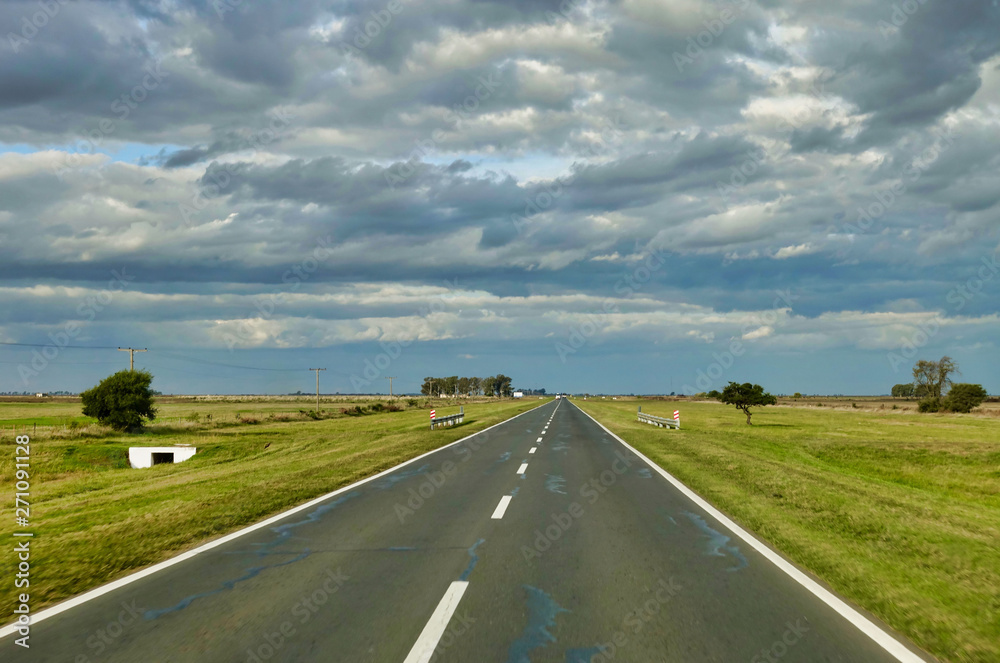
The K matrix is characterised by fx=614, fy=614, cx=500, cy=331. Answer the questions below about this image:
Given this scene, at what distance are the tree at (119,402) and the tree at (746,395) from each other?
147ft

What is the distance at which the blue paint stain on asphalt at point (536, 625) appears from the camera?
456cm

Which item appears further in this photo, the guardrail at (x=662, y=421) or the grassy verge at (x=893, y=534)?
the guardrail at (x=662, y=421)

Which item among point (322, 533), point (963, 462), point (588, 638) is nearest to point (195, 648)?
point (588, 638)

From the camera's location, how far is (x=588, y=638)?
191 inches

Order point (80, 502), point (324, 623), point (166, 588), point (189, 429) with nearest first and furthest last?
point (324, 623), point (166, 588), point (80, 502), point (189, 429)

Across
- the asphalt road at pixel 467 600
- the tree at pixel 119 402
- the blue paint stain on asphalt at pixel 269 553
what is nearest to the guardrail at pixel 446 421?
the tree at pixel 119 402

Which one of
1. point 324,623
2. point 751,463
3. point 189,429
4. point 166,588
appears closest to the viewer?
point 324,623

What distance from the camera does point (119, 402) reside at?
4466cm

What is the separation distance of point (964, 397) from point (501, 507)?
8570cm

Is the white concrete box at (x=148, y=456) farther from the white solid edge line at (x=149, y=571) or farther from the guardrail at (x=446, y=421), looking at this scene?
the white solid edge line at (x=149, y=571)

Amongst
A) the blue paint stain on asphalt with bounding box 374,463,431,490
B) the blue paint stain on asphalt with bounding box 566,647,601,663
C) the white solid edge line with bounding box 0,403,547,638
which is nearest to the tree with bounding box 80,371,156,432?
the blue paint stain on asphalt with bounding box 374,463,431,490

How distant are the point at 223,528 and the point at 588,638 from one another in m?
6.67

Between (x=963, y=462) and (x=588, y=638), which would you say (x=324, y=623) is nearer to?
(x=588, y=638)

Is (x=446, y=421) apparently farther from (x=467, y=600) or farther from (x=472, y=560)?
(x=467, y=600)
